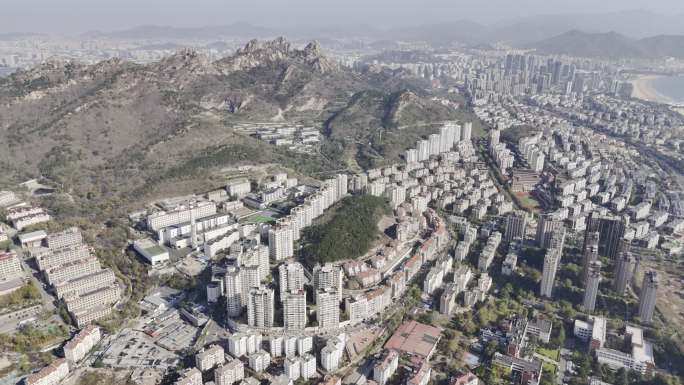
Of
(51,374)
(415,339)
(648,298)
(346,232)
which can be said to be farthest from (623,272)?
(51,374)

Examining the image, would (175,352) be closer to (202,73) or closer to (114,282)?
(114,282)

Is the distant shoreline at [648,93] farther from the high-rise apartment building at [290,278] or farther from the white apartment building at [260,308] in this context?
the white apartment building at [260,308]

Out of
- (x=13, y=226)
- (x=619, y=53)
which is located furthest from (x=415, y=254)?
(x=619, y=53)

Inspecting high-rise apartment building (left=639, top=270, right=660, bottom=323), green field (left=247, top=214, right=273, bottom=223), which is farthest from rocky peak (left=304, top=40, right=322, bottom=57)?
high-rise apartment building (left=639, top=270, right=660, bottom=323)

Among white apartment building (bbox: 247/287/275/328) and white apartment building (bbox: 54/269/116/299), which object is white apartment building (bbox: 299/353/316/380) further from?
white apartment building (bbox: 54/269/116/299)

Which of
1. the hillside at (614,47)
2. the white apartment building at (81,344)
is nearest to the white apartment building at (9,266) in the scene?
the white apartment building at (81,344)
